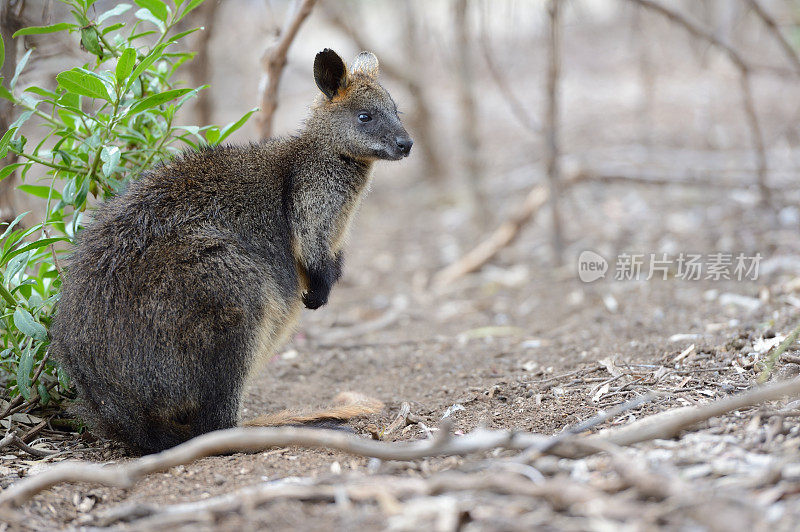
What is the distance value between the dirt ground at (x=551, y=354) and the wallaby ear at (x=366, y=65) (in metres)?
1.17

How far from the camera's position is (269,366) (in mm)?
5027

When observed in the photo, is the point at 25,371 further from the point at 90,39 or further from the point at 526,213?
the point at 526,213

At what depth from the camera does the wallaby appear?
3.10 meters

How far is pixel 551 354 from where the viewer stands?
4785 millimetres

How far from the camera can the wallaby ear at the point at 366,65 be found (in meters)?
4.36

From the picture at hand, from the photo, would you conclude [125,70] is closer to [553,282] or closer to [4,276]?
[4,276]

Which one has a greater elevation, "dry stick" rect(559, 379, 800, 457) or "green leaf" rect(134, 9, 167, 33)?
"green leaf" rect(134, 9, 167, 33)

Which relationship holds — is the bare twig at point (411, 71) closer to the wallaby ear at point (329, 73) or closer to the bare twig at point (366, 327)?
the bare twig at point (366, 327)

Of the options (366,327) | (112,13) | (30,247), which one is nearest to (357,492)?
(30,247)

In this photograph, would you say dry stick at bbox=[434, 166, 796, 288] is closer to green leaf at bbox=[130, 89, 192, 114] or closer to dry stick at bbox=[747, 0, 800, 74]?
dry stick at bbox=[747, 0, 800, 74]

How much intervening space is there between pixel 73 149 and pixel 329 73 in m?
1.38

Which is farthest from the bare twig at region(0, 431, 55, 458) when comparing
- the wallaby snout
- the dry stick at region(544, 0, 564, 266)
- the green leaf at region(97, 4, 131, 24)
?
the dry stick at region(544, 0, 564, 266)

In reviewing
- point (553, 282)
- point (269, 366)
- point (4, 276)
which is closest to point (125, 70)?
point (4, 276)

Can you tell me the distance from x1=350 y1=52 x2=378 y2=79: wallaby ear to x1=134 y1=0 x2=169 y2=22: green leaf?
1.13 meters
